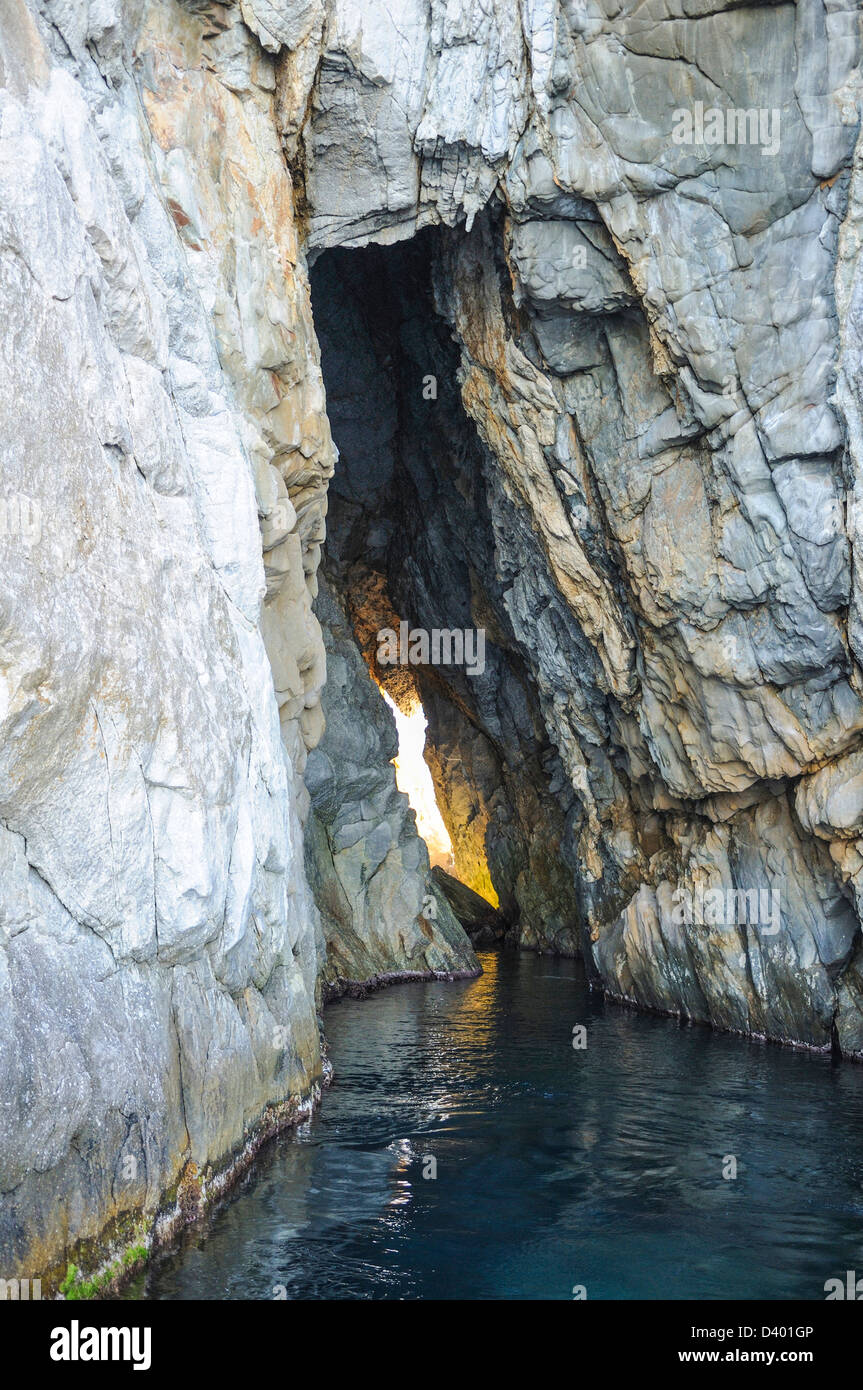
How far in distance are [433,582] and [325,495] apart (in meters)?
21.5

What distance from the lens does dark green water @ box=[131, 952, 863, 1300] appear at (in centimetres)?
1177

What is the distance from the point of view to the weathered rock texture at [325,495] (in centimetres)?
1109

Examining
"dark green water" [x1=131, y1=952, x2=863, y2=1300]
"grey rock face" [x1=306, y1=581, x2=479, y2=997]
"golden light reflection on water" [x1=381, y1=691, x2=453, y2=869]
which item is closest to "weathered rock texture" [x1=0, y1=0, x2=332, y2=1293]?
"dark green water" [x1=131, y1=952, x2=863, y2=1300]

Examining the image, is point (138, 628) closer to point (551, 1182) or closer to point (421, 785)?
point (551, 1182)

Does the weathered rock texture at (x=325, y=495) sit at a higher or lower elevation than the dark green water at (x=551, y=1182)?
higher

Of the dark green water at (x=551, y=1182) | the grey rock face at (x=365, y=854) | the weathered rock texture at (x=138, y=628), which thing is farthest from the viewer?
the grey rock face at (x=365, y=854)

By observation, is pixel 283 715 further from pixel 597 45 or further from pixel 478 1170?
pixel 597 45

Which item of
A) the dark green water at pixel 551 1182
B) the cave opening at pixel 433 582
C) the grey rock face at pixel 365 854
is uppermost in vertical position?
the cave opening at pixel 433 582

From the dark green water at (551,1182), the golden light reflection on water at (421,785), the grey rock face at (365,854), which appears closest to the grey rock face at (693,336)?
the dark green water at (551,1182)

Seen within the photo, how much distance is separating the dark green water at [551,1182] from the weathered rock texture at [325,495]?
1110mm

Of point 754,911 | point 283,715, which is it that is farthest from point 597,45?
point 754,911

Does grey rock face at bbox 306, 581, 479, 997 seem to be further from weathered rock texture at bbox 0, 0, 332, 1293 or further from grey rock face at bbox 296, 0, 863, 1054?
weathered rock texture at bbox 0, 0, 332, 1293

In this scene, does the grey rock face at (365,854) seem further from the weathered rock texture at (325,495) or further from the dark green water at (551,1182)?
the dark green water at (551,1182)

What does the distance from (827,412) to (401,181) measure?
8993mm
